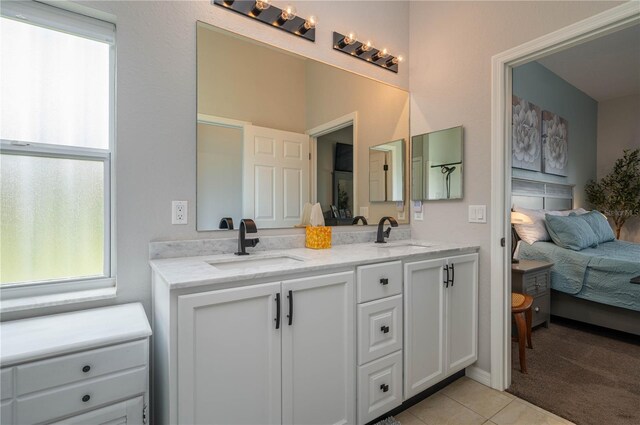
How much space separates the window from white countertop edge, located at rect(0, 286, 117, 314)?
0.05m

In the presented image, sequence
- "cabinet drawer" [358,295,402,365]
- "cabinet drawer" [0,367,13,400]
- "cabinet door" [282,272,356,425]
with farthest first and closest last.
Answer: "cabinet drawer" [358,295,402,365] → "cabinet door" [282,272,356,425] → "cabinet drawer" [0,367,13,400]

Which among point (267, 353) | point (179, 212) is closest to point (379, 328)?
point (267, 353)

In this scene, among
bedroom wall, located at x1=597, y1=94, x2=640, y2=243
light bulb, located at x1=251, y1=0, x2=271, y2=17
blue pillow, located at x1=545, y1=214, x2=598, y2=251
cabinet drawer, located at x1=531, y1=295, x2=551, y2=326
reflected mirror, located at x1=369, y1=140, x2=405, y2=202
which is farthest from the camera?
bedroom wall, located at x1=597, y1=94, x2=640, y2=243

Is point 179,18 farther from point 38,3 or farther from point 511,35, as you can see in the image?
point 511,35

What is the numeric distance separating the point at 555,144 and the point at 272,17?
4.34 meters

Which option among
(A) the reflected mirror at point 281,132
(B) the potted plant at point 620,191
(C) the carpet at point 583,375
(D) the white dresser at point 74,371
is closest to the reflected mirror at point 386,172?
(A) the reflected mirror at point 281,132

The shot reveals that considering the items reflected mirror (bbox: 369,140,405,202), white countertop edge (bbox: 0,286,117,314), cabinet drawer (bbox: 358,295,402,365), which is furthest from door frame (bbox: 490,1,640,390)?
white countertop edge (bbox: 0,286,117,314)

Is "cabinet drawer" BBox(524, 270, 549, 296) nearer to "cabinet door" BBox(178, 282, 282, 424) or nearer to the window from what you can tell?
→ "cabinet door" BBox(178, 282, 282, 424)

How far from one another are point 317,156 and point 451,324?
1410 millimetres

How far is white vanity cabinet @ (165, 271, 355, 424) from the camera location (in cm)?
111

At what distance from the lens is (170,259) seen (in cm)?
154

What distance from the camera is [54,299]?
4.32 feet

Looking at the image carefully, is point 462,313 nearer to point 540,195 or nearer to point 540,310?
point 540,310

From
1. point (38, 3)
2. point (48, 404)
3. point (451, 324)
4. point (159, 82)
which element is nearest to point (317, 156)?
point (159, 82)
